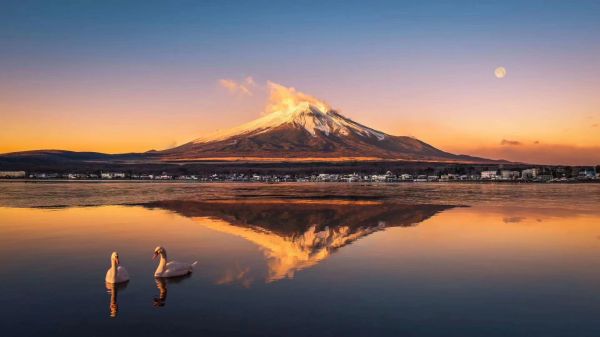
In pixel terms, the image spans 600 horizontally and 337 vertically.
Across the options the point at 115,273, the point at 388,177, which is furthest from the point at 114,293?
the point at 388,177

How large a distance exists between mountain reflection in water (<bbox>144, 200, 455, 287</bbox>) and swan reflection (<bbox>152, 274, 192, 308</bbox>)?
971mm

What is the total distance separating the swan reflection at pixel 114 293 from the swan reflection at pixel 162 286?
70cm

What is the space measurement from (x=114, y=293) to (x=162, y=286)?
1.04 m

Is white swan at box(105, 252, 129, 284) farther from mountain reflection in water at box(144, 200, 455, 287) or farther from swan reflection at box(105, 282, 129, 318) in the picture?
mountain reflection in water at box(144, 200, 455, 287)

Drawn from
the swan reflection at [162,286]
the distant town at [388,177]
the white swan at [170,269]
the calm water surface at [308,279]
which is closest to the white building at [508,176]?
the distant town at [388,177]

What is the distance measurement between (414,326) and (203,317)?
3677mm

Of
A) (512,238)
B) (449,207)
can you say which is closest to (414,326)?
(512,238)

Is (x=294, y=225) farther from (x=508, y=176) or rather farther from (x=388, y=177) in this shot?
(x=508, y=176)

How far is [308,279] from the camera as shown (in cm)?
1112

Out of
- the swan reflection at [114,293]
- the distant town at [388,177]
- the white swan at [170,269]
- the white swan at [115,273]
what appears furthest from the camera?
the distant town at [388,177]

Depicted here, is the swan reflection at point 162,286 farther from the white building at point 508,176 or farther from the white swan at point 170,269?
the white building at point 508,176

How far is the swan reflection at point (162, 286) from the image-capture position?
9391 mm

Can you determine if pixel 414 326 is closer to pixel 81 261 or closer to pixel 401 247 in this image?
→ pixel 401 247

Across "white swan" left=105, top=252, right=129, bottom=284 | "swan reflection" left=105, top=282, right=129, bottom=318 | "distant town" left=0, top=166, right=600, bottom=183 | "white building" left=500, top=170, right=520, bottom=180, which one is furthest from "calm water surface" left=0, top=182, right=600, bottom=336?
"white building" left=500, top=170, right=520, bottom=180
